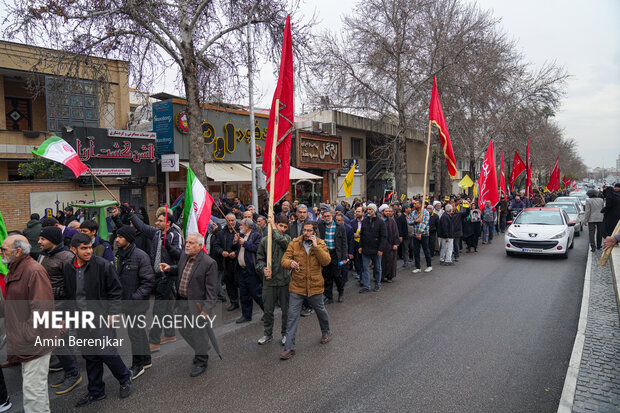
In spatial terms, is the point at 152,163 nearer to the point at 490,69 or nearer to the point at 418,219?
the point at 418,219

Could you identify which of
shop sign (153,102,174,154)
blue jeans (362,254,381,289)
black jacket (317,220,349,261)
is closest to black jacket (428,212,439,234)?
blue jeans (362,254,381,289)

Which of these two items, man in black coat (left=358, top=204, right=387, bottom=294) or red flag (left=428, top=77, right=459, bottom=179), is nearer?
man in black coat (left=358, top=204, right=387, bottom=294)

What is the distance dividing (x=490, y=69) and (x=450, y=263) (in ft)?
56.5

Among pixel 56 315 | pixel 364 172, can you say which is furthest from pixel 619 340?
pixel 364 172

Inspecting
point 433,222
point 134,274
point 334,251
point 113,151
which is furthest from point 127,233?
point 113,151

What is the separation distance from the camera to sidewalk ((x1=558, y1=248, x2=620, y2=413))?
3.73 m

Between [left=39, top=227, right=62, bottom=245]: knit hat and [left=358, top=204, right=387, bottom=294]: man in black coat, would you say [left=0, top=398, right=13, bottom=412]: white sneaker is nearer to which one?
[left=39, top=227, right=62, bottom=245]: knit hat

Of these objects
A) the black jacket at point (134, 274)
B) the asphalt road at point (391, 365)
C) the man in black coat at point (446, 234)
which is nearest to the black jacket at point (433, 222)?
the man in black coat at point (446, 234)

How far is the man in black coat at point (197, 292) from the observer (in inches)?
181

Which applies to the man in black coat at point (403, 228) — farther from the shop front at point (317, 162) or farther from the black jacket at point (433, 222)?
the shop front at point (317, 162)

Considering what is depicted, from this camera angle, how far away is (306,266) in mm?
5242

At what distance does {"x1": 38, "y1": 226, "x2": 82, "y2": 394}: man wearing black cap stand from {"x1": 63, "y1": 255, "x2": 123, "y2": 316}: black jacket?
12.3 inches

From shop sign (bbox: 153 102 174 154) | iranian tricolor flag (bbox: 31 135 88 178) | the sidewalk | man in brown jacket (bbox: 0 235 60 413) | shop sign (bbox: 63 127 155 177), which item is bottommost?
the sidewalk

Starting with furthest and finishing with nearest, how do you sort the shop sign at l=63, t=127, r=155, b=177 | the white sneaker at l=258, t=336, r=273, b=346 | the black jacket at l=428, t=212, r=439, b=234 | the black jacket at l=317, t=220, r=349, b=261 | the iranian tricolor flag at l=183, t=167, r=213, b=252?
the shop sign at l=63, t=127, r=155, b=177 < the black jacket at l=428, t=212, r=439, b=234 < the black jacket at l=317, t=220, r=349, b=261 < the iranian tricolor flag at l=183, t=167, r=213, b=252 < the white sneaker at l=258, t=336, r=273, b=346
